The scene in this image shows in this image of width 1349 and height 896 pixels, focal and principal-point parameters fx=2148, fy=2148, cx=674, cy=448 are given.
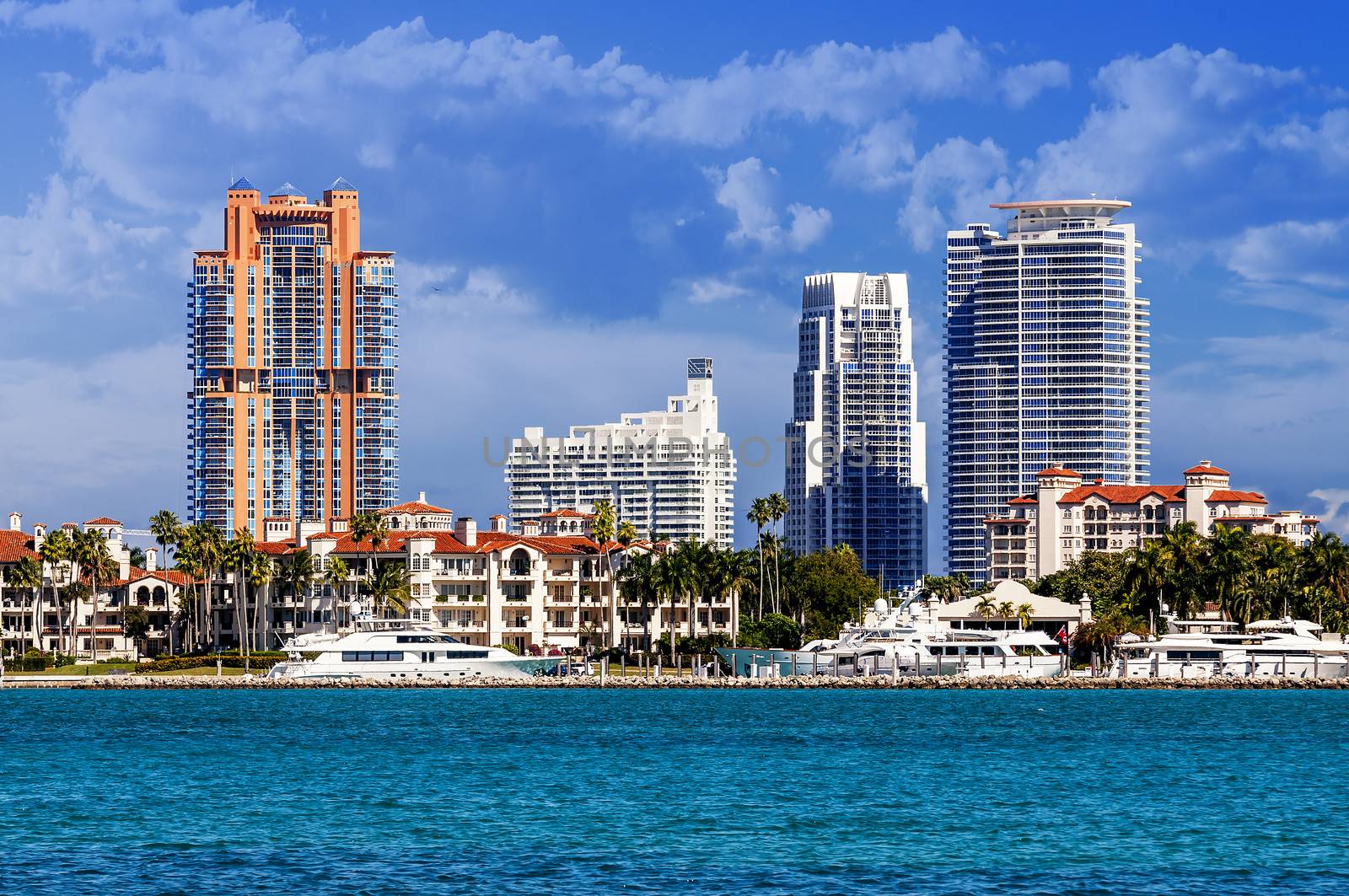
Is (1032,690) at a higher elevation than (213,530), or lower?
lower

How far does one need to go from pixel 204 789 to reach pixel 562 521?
400 feet

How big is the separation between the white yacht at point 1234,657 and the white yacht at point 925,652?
5.17 m

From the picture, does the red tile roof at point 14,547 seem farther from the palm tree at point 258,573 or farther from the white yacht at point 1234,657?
the white yacht at point 1234,657

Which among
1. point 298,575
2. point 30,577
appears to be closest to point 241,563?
point 298,575

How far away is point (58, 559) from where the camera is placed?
15288cm

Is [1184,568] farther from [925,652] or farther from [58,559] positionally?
[58,559]

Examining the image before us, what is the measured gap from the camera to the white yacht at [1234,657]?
122 meters

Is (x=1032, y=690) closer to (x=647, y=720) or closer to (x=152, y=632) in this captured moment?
(x=647, y=720)

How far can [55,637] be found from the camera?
164 meters

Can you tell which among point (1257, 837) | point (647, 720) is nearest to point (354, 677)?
point (647, 720)

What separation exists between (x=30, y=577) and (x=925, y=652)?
68.1m

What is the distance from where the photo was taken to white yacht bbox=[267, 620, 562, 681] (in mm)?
124062

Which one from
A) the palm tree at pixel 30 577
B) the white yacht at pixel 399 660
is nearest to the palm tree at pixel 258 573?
the palm tree at pixel 30 577

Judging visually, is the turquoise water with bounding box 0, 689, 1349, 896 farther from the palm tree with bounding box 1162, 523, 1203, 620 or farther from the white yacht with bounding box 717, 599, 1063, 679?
the palm tree with bounding box 1162, 523, 1203, 620
